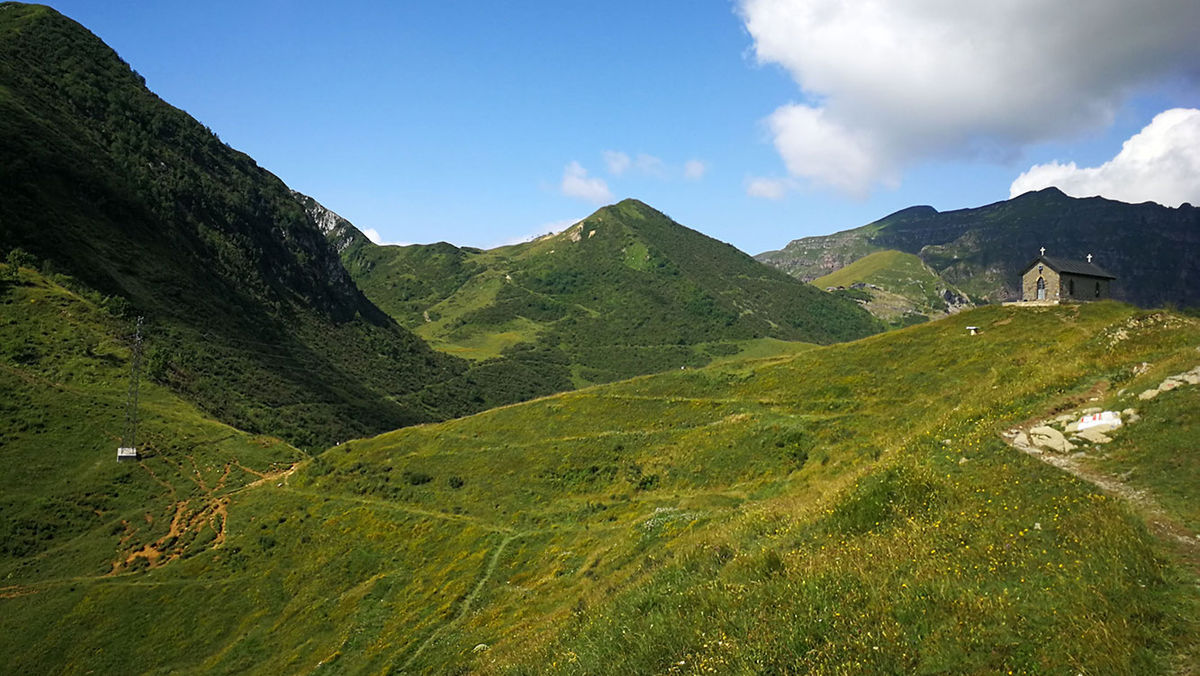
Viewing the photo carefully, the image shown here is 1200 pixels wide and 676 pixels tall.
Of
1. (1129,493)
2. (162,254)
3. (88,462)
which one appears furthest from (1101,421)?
(162,254)

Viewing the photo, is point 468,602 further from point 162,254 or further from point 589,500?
point 162,254

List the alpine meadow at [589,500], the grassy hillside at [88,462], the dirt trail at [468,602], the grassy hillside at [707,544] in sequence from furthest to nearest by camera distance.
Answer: the grassy hillside at [88,462]
the dirt trail at [468,602]
the alpine meadow at [589,500]
the grassy hillside at [707,544]

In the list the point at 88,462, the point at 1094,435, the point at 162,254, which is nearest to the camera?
the point at 1094,435

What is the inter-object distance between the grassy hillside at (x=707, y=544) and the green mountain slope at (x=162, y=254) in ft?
88.7

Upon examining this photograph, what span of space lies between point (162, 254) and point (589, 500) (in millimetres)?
141095

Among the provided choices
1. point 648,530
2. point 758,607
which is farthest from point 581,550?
point 758,607

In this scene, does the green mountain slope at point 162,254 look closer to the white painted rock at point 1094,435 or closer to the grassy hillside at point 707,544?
the grassy hillside at point 707,544

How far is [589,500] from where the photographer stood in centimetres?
5319

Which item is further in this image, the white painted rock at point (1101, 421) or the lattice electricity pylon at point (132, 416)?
the lattice electricity pylon at point (132, 416)

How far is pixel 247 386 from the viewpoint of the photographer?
122 m

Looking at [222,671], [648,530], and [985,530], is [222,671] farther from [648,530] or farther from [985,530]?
[985,530]

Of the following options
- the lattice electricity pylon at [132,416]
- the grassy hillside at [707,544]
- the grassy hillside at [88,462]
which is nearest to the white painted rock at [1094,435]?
the grassy hillside at [707,544]

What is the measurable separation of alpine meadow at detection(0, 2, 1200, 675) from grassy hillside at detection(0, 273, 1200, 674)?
0.44ft

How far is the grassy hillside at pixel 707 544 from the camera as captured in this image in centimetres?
1160
